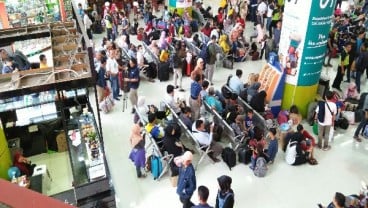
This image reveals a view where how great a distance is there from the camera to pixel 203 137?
7066mm

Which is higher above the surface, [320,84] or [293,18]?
[293,18]

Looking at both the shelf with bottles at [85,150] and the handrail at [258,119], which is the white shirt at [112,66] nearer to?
the shelf with bottles at [85,150]

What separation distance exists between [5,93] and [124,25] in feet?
29.2

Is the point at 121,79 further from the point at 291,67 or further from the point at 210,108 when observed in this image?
the point at 291,67

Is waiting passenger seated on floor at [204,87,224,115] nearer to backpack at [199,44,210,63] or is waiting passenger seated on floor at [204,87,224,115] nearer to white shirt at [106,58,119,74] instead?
backpack at [199,44,210,63]

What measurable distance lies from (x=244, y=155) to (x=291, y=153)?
0.90m

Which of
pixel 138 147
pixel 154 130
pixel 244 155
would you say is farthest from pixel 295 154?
pixel 138 147

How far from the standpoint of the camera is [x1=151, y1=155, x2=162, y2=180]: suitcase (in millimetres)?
6627

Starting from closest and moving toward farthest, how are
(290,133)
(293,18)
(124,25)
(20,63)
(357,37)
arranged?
(290,133) → (293,18) → (20,63) → (357,37) → (124,25)

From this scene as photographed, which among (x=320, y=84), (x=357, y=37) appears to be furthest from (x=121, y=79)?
(x=357, y=37)

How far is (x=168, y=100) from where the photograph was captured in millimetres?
8047

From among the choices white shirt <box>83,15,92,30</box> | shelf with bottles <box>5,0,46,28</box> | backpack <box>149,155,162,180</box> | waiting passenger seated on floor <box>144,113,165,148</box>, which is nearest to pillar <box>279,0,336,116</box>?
waiting passenger seated on floor <box>144,113,165,148</box>

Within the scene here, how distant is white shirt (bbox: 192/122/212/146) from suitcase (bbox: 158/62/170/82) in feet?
11.5

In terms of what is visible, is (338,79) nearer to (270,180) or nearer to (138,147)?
(270,180)
